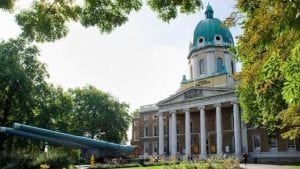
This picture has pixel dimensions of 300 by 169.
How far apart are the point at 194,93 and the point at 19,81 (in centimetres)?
2644

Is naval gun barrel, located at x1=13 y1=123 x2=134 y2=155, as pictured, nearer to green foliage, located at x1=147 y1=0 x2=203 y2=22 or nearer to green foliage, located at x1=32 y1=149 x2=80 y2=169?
green foliage, located at x1=32 y1=149 x2=80 y2=169

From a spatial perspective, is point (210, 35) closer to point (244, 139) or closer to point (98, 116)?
point (244, 139)

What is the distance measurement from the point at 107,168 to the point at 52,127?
12736mm

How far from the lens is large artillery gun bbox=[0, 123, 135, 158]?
95.0 ft

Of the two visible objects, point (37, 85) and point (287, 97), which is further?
point (37, 85)

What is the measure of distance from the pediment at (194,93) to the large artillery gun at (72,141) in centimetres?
1807

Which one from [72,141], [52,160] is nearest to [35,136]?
[72,141]

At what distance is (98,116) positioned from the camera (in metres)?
62.4

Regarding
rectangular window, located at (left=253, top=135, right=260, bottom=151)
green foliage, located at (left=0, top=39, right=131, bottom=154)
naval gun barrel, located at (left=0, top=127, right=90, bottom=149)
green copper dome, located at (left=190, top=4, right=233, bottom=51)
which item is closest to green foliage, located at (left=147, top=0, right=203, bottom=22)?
naval gun barrel, located at (left=0, top=127, right=90, bottom=149)

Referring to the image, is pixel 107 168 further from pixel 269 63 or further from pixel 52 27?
pixel 269 63

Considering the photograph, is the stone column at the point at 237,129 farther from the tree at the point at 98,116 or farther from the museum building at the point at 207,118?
the tree at the point at 98,116

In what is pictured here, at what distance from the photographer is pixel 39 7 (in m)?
8.42

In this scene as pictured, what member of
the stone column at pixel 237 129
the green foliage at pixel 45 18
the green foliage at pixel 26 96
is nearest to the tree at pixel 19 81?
the green foliage at pixel 26 96

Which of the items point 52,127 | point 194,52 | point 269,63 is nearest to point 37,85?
point 52,127
